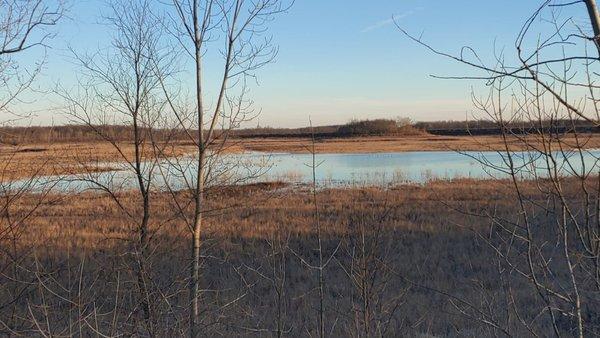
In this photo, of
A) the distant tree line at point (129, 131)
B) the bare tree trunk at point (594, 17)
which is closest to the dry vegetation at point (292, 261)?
the distant tree line at point (129, 131)

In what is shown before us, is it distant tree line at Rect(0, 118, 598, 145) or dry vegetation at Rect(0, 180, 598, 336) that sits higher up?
distant tree line at Rect(0, 118, 598, 145)

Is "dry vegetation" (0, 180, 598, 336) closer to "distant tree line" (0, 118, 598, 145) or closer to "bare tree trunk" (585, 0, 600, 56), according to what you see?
"distant tree line" (0, 118, 598, 145)

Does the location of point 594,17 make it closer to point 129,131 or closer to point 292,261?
point 129,131

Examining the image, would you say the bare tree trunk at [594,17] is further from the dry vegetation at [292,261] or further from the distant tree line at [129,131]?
the dry vegetation at [292,261]

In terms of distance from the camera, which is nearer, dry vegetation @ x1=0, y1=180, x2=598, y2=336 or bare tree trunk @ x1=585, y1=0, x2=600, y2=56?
bare tree trunk @ x1=585, y1=0, x2=600, y2=56

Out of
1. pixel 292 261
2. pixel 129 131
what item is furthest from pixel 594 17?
pixel 292 261

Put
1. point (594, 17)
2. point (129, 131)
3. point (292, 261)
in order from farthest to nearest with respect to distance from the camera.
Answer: point (292, 261) → point (129, 131) → point (594, 17)

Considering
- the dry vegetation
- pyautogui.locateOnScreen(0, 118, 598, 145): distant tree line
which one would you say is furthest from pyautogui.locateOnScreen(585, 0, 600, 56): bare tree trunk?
the dry vegetation

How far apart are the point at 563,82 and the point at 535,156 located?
0.91 meters

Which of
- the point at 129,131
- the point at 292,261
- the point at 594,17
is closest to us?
the point at 594,17

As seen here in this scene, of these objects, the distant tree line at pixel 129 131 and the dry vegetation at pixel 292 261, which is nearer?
the distant tree line at pixel 129 131

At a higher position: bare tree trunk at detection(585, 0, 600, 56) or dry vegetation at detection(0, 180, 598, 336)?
bare tree trunk at detection(585, 0, 600, 56)

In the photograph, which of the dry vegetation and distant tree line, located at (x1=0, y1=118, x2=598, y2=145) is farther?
the dry vegetation

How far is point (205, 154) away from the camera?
438cm
